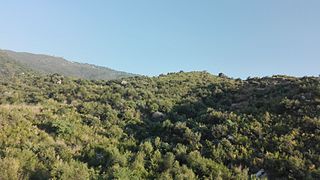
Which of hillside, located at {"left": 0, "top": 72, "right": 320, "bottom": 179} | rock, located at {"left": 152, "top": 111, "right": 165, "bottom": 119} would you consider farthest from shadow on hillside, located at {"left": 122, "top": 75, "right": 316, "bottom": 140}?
rock, located at {"left": 152, "top": 111, "right": 165, "bottom": 119}

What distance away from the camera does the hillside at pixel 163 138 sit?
14727 mm

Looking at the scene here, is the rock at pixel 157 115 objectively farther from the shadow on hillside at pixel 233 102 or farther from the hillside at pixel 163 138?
the shadow on hillside at pixel 233 102

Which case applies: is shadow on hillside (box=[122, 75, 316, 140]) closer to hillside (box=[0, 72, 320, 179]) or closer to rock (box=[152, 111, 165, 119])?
hillside (box=[0, 72, 320, 179])

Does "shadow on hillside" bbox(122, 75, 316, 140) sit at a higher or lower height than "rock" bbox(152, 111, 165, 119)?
higher

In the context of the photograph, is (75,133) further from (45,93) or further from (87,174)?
(45,93)

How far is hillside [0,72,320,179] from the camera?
14.7 metres

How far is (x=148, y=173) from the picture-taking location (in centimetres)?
1488

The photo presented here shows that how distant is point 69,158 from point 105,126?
6806 millimetres

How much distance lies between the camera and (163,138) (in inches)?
792

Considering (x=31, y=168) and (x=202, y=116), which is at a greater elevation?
(x=202, y=116)

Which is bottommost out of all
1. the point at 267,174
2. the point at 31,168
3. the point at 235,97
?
the point at 31,168

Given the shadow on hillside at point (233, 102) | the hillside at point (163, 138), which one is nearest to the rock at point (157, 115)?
the hillside at point (163, 138)

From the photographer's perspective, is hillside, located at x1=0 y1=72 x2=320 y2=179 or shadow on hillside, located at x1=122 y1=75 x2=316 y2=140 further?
shadow on hillside, located at x1=122 y1=75 x2=316 y2=140

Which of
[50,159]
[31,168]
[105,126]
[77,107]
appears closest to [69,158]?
[50,159]
